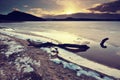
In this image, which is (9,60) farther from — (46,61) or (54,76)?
(54,76)

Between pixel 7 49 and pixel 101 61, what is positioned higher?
pixel 7 49

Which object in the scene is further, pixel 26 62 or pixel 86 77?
pixel 26 62

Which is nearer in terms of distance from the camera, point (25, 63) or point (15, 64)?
point (15, 64)

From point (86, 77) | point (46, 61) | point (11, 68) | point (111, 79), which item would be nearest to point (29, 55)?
point (46, 61)

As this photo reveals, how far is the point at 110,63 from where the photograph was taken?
20578 mm

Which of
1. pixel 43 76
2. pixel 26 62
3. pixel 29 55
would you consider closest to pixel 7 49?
pixel 29 55

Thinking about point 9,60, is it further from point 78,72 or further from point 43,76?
point 78,72

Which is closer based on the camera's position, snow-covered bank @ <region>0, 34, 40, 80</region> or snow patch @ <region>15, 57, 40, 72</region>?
snow-covered bank @ <region>0, 34, 40, 80</region>

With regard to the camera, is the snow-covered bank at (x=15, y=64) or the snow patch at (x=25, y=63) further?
the snow patch at (x=25, y=63)

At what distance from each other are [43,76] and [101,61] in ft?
31.4

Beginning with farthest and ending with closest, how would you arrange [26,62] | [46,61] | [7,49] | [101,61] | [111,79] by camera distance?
[101,61]
[7,49]
[46,61]
[26,62]
[111,79]

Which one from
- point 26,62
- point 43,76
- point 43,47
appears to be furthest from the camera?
point 43,47

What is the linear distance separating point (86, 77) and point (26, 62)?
4830 millimetres

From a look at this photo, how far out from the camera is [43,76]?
13531mm
